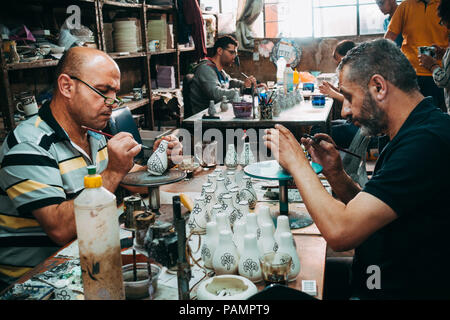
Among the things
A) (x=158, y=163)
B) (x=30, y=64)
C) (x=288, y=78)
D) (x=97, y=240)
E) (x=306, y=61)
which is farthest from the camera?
(x=306, y=61)

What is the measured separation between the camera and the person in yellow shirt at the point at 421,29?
174 inches

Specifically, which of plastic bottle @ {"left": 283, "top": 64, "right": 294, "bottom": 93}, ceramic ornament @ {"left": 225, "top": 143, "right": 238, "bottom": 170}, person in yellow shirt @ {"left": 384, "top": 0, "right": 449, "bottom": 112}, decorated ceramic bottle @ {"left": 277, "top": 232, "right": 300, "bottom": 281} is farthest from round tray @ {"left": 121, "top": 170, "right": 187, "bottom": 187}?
person in yellow shirt @ {"left": 384, "top": 0, "right": 449, "bottom": 112}

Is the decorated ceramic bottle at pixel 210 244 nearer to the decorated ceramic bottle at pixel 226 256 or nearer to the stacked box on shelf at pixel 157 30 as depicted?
the decorated ceramic bottle at pixel 226 256

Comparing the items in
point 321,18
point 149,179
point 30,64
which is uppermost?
point 321,18

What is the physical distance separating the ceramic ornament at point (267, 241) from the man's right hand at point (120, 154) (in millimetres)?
661

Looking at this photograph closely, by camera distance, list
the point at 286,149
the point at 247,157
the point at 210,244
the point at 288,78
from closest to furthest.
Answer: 1. the point at 210,244
2. the point at 286,149
3. the point at 247,157
4. the point at 288,78

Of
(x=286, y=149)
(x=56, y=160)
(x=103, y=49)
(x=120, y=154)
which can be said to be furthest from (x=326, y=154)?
(x=103, y=49)

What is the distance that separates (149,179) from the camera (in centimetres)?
183

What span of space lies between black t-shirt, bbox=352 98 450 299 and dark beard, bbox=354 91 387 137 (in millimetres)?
122

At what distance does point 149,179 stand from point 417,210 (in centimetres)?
105

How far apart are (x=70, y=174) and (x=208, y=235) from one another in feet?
2.52

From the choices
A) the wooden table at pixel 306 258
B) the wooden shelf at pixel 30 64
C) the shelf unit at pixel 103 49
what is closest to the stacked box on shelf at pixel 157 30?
the shelf unit at pixel 103 49

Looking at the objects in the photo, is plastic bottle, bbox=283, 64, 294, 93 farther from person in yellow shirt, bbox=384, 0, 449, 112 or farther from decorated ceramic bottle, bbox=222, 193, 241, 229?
decorated ceramic bottle, bbox=222, 193, 241, 229

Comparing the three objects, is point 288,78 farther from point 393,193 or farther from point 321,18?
point 393,193
